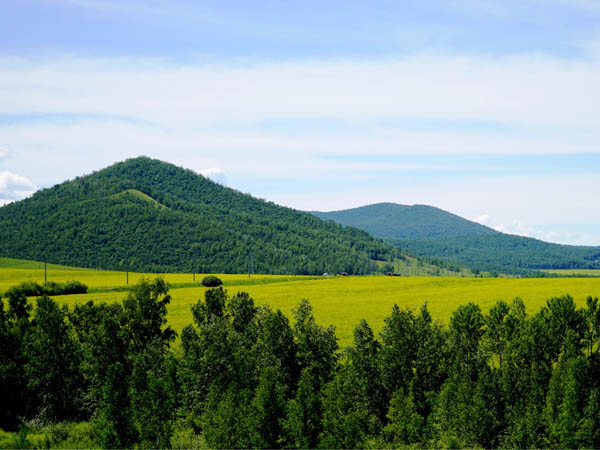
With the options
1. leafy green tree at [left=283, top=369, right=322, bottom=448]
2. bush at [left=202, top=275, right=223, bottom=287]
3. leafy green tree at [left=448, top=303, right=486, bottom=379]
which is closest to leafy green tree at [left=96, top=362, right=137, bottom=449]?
leafy green tree at [left=283, top=369, right=322, bottom=448]

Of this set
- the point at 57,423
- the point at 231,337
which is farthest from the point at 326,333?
the point at 57,423

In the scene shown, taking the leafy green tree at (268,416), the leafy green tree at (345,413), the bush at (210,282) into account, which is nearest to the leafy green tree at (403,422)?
the leafy green tree at (345,413)

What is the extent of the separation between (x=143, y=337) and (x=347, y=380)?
21.4 meters

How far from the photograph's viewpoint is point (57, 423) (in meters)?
46.6

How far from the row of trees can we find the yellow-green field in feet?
51.3

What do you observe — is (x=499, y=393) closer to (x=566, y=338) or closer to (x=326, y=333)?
(x=566, y=338)

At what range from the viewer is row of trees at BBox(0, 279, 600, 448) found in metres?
40.6

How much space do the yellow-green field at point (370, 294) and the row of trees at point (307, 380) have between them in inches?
616

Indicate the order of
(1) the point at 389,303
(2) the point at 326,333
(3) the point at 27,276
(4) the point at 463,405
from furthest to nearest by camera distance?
1. (3) the point at 27,276
2. (1) the point at 389,303
3. (2) the point at 326,333
4. (4) the point at 463,405

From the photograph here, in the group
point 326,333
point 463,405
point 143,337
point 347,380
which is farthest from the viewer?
point 143,337

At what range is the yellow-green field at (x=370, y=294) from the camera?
3174 inches

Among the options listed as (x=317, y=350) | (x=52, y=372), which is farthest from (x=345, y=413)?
(x=52, y=372)

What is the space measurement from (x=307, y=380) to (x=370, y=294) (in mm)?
62467

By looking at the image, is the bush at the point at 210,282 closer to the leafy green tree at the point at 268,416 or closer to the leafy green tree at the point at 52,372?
the leafy green tree at the point at 52,372
